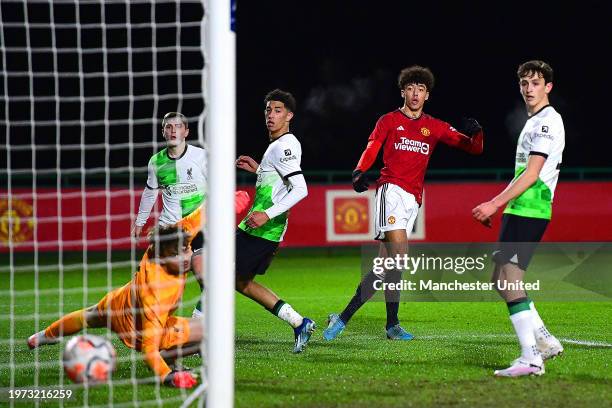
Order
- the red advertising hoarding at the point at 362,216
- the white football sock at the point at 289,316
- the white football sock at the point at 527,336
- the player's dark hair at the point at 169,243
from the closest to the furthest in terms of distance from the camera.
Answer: the player's dark hair at the point at 169,243 < the white football sock at the point at 527,336 < the white football sock at the point at 289,316 < the red advertising hoarding at the point at 362,216

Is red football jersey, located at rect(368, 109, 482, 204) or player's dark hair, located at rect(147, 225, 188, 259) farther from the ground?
red football jersey, located at rect(368, 109, 482, 204)

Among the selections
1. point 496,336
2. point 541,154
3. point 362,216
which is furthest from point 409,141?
point 362,216

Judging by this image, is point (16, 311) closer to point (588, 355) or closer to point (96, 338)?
point (96, 338)

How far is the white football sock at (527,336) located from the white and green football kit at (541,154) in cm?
60

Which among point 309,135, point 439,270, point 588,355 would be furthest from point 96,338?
point 309,135

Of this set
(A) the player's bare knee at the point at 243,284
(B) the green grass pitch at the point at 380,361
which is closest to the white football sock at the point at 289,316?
(B) the green grass pitch at the point at 380,361

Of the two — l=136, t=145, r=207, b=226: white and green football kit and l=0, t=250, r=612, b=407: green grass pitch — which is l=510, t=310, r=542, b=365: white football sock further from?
l=136, t=145, r=207, b=226: white and green football kit

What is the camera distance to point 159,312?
17.4 feet

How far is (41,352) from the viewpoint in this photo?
677cm

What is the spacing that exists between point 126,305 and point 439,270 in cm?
787

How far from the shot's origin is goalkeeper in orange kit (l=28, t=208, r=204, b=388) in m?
5.25

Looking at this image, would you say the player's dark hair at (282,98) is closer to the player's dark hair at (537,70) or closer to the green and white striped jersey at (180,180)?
the green and white striped jersey at (180,180)

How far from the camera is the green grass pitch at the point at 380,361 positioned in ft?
16.4

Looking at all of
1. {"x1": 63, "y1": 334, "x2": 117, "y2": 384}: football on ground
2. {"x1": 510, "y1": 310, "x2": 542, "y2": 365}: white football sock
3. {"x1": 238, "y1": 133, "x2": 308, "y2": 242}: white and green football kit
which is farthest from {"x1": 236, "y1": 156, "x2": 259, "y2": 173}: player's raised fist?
{"x1": 63, "y1": 334, "x2": 117, "y2": 384}: football on ground
